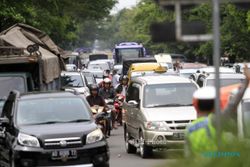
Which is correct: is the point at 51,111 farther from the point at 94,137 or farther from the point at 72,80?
the point at 72,80

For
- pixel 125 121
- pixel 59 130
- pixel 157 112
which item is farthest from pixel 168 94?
pixel 59 130

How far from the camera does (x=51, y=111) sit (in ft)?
50.4

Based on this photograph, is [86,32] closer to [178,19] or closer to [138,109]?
[138,109]

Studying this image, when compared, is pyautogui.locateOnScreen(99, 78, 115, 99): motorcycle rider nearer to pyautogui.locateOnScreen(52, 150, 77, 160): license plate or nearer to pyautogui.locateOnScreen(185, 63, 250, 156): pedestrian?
pyautogui.locateOnScreen(52, 150, 77, 160): license plate

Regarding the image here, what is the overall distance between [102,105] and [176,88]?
260cm

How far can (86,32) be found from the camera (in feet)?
544

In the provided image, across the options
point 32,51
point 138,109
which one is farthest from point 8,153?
point 32,51

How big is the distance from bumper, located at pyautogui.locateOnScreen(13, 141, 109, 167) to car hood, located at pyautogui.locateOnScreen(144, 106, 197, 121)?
381cm

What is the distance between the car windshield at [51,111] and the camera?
15133 millimetres

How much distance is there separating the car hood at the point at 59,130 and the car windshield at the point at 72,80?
688 inches

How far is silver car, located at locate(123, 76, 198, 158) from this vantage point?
1786 centimetres

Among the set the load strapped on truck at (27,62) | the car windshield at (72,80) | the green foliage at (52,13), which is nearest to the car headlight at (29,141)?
the load strapped on truck at (27,62)

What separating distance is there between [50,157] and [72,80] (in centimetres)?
1873

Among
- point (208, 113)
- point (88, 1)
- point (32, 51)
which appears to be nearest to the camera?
point (208, 113)
